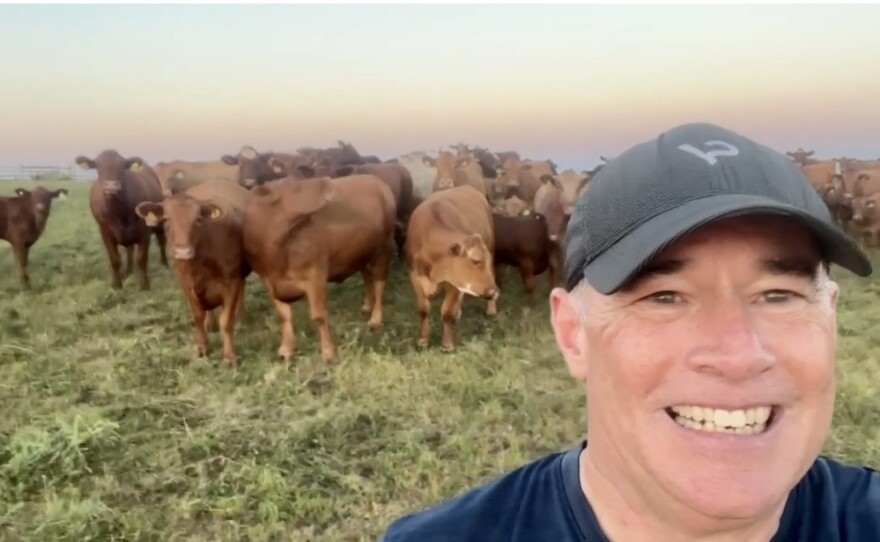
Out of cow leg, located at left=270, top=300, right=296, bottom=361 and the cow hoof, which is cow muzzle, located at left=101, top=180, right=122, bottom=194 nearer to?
cow leg, located at left=270, top=300, right=296, bottom=361

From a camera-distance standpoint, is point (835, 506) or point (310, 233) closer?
A: point (835, 506)

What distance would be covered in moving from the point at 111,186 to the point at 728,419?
8313mm

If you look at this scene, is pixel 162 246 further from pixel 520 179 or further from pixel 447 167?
pixel 520 179

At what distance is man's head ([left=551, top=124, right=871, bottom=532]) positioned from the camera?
1.30 m

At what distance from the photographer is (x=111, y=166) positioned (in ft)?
29.0

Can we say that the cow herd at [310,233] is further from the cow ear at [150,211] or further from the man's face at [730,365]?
the man's face at [730,365]

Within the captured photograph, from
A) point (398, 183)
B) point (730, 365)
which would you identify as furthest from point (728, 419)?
point (398, 183)

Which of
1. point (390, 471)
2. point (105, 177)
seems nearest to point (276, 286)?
point (390, 471)

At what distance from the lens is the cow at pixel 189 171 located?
1229 centimetres

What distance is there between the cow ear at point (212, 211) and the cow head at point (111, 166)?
9.57ft

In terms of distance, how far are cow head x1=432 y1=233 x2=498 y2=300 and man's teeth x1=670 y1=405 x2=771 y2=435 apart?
17.5 ft

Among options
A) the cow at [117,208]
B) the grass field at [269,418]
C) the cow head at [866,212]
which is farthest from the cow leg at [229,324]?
the cow head at [866,212]

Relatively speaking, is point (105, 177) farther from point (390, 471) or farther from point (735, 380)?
point (735, 380)

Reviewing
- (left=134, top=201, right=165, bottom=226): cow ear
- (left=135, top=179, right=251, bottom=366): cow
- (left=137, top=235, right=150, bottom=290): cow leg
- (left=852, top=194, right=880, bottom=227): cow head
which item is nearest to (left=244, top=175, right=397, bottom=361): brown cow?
(left=135, top=179, right=251, bottom=366): cow
